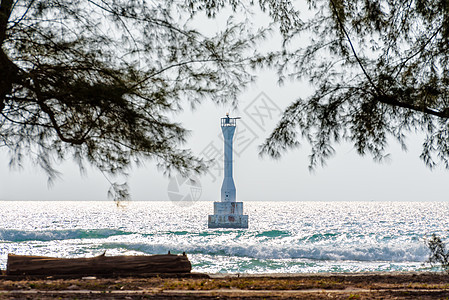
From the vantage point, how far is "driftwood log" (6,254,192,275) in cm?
652

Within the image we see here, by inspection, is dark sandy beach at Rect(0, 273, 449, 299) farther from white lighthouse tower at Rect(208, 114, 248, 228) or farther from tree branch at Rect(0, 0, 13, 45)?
white lighthouse tower at Rect(208, 114, 248, 228)

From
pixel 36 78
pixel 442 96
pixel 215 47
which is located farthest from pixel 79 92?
pixel 442 96

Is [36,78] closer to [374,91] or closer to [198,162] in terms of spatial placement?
[198,162]

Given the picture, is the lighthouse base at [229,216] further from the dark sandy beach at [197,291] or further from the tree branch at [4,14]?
the tree branch at [4,14]

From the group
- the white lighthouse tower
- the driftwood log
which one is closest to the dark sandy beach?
the driftwood log

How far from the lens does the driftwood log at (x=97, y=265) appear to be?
6516 mm

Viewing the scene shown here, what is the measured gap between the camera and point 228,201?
102 ft

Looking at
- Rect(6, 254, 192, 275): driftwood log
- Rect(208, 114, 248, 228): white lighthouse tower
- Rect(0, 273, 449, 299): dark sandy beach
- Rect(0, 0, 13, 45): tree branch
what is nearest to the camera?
Rect(0, 0, 13, 45): tree branch

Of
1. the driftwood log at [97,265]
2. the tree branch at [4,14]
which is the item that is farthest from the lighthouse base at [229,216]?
the tree branch at [4,14]

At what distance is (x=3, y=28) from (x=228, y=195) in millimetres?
27707

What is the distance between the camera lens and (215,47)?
4.61 m

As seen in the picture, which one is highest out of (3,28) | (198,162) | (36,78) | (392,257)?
(3,28)

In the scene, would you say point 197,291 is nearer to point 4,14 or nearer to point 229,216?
point 4,14

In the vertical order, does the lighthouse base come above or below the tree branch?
below
